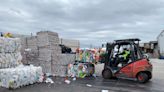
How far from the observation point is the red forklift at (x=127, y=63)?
29.6 feet

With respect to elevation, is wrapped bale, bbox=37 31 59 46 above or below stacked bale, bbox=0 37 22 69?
above

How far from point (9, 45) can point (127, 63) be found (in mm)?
5694

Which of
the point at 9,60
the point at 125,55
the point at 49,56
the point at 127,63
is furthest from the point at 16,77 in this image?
the point at 125,55

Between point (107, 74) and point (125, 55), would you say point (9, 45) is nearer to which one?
point (107, 74)

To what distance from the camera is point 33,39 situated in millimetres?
11430

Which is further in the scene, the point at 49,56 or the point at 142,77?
the point at 49,56

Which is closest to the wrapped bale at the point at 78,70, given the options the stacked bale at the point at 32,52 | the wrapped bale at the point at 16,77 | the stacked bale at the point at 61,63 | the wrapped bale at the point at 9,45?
the stacked bale at the point at 61,63

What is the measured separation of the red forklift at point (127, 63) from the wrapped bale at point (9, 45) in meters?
4.58

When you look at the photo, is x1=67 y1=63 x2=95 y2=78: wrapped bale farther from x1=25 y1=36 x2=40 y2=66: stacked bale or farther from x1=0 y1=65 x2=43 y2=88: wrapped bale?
x1=0 y1=65 x2=43 y2=88: wrapped bale

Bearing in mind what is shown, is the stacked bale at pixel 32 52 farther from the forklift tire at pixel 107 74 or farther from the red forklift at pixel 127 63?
the red forklift at pixel 127 63

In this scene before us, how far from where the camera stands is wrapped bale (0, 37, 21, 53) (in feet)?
28.3

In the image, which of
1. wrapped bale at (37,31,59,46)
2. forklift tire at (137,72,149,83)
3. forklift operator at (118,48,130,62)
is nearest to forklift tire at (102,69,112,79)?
forklift operator at (118,48,130,62)

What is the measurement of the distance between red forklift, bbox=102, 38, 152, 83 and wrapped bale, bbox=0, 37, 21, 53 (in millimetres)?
4584

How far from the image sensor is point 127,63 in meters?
9.45
